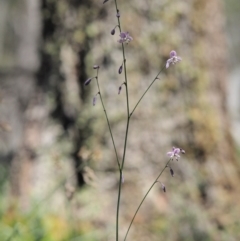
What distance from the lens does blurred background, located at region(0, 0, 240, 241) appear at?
126 inches

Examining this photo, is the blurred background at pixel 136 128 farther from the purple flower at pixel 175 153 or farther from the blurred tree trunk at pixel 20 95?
the purple flower at pixel 175 153

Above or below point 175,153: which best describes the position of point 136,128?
above

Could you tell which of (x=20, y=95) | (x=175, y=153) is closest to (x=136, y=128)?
(x=175, y=153)

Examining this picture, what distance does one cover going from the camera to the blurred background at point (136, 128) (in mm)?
3201

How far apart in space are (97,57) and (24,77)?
4.57 meters

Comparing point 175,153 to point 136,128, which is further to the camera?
point 136,128

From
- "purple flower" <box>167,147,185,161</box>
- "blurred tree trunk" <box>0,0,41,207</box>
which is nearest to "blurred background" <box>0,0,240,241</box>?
"blurred tree trunk" <box>0,0,41,207</box>

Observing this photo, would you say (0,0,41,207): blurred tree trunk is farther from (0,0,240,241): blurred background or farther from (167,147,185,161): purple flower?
(167,147,185,161): purple flower

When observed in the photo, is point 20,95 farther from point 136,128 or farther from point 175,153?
point 175,153

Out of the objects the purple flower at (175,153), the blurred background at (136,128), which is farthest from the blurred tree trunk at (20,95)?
the purple flower at (175,153)

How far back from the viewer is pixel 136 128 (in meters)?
3.21

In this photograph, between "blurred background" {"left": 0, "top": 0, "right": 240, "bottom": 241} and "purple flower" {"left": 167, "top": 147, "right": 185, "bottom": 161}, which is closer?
"purple flower" {"left": 167, "top": 147, "right": 185, "bottom": 161}

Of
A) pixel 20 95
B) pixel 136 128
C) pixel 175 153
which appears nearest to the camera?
pixel 175 153

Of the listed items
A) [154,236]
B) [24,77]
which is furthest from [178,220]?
[24,77]
